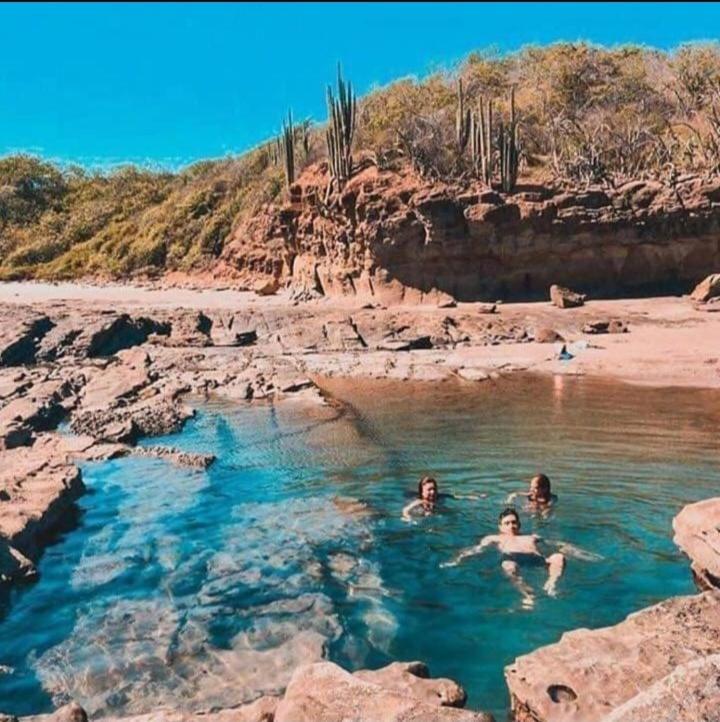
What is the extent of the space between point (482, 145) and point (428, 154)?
2.42 meters

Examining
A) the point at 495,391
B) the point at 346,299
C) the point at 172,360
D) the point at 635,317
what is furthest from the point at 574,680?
the point at 346,299

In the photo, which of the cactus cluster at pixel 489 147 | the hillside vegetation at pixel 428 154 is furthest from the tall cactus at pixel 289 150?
the cactus cluster at pixel 489 147

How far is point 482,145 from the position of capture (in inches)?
1193

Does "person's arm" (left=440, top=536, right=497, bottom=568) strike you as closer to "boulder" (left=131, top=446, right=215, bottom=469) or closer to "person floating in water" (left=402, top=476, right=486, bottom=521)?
"person floating in water" (left=402, top=476, right=486, bottom=521)

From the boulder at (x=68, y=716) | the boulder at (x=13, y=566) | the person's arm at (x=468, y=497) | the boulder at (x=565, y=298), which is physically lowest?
the person's arm at (x=468, y=497)

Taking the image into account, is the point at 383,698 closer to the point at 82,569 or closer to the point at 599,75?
the point at 82,569

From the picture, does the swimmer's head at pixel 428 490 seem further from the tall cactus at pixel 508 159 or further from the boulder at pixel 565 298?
the tall cactus at pixel 508 159

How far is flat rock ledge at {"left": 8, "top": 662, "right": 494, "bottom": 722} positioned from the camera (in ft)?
12.3

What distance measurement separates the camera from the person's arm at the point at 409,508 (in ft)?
35.0

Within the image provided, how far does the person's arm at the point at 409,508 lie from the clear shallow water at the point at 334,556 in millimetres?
133

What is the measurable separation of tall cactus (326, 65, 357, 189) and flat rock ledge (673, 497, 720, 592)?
2545 cm

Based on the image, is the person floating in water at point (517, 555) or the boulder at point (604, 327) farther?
the boulder at point (604, 327)

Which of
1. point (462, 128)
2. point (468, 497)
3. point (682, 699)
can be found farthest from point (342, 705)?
point (462, 128)

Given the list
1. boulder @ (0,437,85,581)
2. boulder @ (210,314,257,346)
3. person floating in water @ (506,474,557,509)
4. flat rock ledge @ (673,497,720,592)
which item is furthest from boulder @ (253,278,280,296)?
flat rock ledge @ (673,497,720,592)
